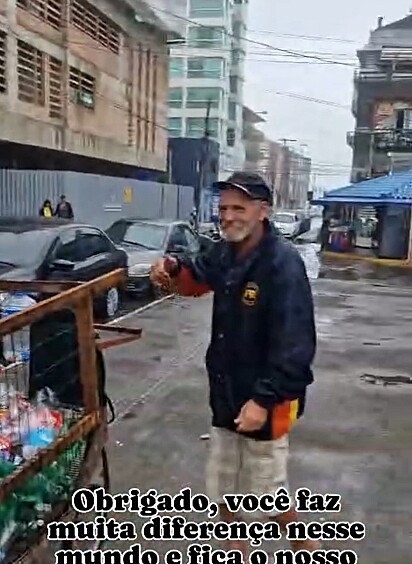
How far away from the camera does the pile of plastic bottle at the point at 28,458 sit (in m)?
3.04

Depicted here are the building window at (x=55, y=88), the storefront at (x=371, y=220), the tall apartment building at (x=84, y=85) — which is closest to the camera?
the tall apartment building at (x=84, y=85)

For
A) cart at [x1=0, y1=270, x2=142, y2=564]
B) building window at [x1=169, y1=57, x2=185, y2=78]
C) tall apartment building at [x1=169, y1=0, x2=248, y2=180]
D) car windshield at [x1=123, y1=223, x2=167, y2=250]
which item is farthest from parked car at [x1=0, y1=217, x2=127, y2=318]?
building window at [x1=169, y1=57, x2=185, y2=78]

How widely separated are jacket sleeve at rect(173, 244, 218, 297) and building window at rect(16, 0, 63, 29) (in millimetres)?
19796

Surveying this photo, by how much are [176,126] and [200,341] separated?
7006 centimetres

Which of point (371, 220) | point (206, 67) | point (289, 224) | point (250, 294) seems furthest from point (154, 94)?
point (206, 67)

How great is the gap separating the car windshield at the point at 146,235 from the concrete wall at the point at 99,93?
25.9ft

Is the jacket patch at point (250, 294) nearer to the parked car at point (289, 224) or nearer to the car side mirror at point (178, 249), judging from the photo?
the car side mirror at point (178, 249)

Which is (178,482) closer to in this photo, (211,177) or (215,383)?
(215,383)

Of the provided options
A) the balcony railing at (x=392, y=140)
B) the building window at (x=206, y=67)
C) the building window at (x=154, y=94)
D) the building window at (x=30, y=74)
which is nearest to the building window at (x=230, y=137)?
the building window at (x=206, y=67)

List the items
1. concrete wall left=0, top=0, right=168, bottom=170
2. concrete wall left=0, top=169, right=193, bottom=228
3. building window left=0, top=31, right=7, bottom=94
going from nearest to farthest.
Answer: concrete wall left=0, top=169, right=193, bottom=228 → building window left=0, top=31, right=7, bottom=94 → concrete wall left=0, top=0, right=168, bottom=170

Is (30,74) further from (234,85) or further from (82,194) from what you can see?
(234,85)

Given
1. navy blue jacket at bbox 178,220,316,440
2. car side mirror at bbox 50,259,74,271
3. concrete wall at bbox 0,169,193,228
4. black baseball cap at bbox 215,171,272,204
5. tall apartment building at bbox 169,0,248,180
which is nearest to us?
navy blue jacket at bbox 178,220,316,440

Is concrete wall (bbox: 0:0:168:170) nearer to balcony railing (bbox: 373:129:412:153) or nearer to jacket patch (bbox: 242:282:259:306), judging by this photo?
balcony railing (bbox: 373:129:412:153)

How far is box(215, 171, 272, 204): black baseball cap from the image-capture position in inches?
128
